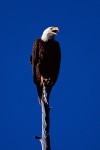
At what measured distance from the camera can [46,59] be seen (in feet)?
22.9

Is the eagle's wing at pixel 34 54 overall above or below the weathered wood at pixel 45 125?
above

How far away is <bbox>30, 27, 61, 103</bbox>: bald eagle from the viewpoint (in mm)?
6926

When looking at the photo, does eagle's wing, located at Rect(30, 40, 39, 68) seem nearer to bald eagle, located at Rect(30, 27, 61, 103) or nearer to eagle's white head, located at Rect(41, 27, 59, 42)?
bald eagle, located at Rect(30, 27, 61, 103)

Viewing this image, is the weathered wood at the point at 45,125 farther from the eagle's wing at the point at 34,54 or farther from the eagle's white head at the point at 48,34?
the eagle's white head at the point at 48,34

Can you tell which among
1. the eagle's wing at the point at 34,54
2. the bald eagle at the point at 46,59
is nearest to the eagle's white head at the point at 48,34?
the bald eagle at the point at 46,59

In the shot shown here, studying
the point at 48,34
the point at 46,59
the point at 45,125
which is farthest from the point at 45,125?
the point at 48,34

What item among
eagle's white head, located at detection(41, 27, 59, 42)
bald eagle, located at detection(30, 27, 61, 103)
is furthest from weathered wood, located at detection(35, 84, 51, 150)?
eagle's white head, located at detection(41, 27, 59, 42)

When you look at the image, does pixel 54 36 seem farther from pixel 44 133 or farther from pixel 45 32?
pixel 44 133

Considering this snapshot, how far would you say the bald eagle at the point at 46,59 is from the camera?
6.93 meters

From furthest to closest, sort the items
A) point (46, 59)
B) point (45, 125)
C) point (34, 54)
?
point (34, 54) < point (46, 59) < point (45, 125)

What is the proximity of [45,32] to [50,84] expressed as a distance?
1.31m

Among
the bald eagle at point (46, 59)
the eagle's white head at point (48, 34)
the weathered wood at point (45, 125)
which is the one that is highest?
the eagle's white head at point (48, 34)

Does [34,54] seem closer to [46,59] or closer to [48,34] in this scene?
[46,59]

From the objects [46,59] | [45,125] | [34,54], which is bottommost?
[45,125]
